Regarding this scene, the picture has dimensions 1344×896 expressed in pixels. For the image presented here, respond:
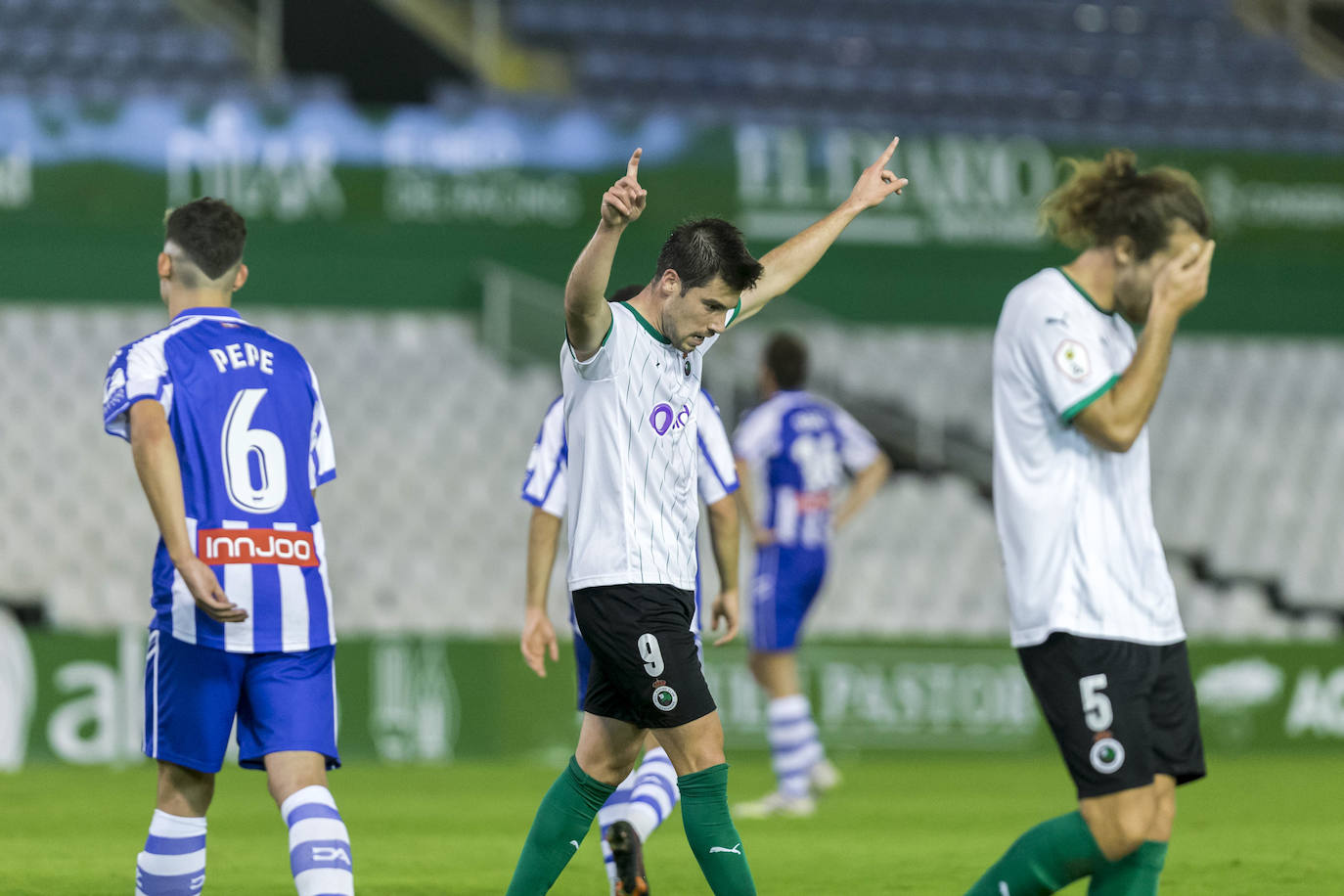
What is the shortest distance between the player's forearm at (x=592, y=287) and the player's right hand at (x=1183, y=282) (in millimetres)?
1238

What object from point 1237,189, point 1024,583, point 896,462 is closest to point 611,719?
point 1024,583

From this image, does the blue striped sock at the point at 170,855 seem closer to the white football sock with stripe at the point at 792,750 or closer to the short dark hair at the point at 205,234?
the short dark hair at the point at 205,234

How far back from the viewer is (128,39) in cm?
1539

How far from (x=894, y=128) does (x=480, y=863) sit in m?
9.83

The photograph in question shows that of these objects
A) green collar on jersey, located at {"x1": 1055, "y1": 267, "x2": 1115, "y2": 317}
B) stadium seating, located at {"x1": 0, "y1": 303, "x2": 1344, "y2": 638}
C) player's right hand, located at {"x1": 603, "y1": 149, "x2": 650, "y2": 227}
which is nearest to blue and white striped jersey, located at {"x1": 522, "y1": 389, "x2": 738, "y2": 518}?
player's right hand, located at {"x1": 603, "y1": 149, "x2": 650, "y2": 227}

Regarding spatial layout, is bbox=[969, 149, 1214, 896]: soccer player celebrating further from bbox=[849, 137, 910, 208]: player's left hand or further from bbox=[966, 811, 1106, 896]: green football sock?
bbox=[849, 137, 910, 208]: player's left hand

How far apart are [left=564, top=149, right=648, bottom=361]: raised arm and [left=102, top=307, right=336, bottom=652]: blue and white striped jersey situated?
2.66 ft

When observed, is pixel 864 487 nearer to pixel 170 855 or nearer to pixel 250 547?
pixel 250 547

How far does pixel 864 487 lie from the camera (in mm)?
10672

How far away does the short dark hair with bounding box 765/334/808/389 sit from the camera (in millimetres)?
9797

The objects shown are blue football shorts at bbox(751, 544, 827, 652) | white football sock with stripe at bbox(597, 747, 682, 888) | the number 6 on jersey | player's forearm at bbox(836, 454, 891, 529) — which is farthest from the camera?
player's forearm at bbox(836, 454, 891, 529)

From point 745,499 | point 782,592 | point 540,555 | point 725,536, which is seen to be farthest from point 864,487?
point 540,555

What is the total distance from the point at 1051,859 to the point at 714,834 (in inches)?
33.0

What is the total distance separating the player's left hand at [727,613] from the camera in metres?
5.84
